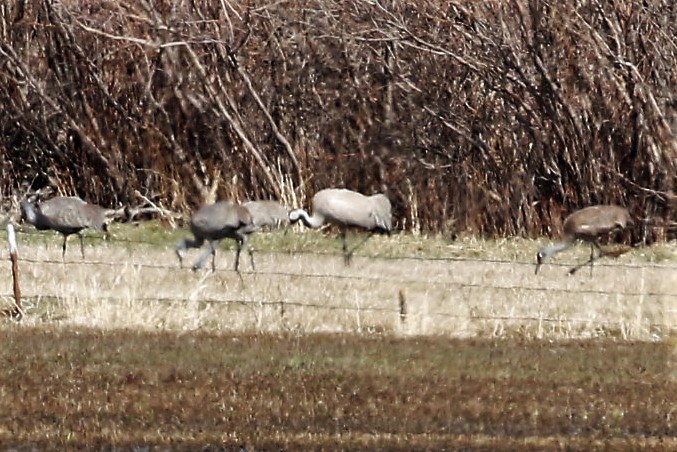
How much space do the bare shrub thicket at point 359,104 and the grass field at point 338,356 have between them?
3.77 m

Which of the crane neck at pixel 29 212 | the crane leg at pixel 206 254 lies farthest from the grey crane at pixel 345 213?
the crane neck at pixel 29 212

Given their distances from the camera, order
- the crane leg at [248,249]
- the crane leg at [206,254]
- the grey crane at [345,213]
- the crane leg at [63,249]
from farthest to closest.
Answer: the grey crane at [345,213] < the crane leg at [63,249] < the crane leg at [248,249] < the crane leg at [206,254]

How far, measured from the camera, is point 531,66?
20.0 meters

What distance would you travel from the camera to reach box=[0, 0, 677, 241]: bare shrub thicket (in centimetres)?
1973

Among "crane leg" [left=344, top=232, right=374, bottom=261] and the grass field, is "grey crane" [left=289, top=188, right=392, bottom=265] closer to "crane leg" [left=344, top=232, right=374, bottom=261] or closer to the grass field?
"crane leg" [left=344, top=232, right=374, bottom=261]

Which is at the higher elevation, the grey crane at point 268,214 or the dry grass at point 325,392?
the grey crane at point 268,214

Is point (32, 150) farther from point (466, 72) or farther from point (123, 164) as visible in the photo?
point (466, 72)

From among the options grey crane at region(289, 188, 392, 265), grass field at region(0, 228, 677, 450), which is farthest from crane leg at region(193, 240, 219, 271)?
grey crane at region(289, 188, 392, 265)

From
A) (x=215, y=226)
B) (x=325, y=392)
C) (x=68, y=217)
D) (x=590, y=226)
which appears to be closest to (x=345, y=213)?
(x=215, y=226)

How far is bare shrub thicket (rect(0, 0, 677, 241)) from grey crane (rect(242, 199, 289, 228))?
1.68 m

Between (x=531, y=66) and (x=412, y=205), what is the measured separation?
8.49ft

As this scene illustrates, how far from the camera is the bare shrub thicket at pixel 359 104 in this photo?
19734 millimetres

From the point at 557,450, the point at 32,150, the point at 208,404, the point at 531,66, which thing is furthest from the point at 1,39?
the point at 557,450

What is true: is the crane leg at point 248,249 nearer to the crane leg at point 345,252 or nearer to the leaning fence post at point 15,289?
the crane leg at point 345,252
